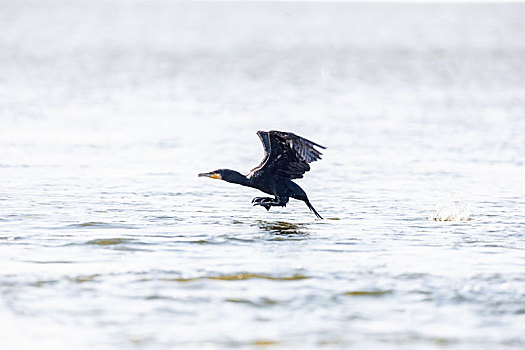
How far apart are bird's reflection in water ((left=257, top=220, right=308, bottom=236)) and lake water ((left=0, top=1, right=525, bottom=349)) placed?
0.05m

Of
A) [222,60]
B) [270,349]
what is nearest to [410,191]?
[270,349]

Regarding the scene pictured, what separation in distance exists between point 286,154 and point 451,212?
78.3 inches

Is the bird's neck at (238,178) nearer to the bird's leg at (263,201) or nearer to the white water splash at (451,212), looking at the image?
the bird's leg at (263,201)

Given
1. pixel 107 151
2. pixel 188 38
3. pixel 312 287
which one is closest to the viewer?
pixel 312 287

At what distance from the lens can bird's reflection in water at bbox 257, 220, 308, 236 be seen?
40.7ft

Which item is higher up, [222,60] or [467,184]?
[222,60]

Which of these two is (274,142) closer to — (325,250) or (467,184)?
(325,250)

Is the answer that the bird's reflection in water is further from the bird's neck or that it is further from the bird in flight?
the bird's neck

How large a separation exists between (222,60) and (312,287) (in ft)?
130

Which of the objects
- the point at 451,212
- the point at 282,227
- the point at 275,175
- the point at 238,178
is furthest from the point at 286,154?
the point at 451,212

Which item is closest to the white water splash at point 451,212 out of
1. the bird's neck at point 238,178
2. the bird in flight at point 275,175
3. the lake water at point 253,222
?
the lake water at point 253,222

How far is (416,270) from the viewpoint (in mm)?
10422

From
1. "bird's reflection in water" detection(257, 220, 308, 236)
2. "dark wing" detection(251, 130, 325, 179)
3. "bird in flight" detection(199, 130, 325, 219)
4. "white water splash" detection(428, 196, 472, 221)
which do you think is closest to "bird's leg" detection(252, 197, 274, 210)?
"bird in flight" detection(199, 130, 325, 219)

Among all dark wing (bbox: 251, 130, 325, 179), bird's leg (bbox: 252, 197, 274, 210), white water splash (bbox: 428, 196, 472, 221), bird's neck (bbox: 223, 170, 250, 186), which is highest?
dark wing (bbox: 251, 130, 325, 179)
